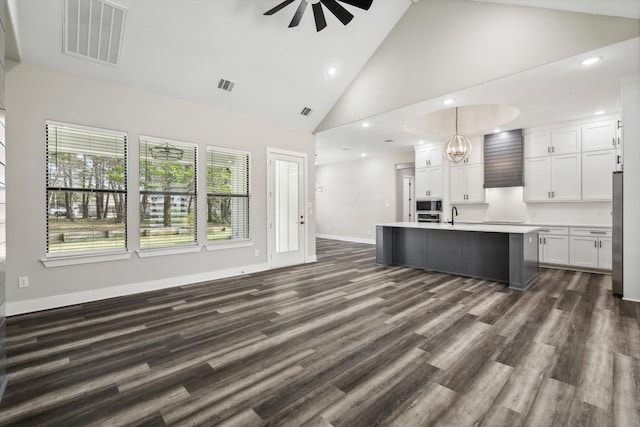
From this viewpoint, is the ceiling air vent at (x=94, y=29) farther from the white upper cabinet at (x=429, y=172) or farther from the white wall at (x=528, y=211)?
the white wall at (x=528, y=211)

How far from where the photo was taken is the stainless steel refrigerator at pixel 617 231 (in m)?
3.91

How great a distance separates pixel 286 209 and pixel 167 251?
242 centimetres

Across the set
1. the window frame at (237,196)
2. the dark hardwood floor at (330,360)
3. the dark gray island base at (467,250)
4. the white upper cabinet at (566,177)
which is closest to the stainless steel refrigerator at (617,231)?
the dark hardwood floor at (330,360)

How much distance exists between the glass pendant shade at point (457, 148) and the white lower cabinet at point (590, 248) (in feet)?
8.21

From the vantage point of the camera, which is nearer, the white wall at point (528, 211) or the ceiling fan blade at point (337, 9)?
the ceiling fan blade at point (337, 9)

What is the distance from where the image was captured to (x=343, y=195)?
1066cm

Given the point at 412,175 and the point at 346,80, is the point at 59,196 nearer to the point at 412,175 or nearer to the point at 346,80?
the point at 346,80

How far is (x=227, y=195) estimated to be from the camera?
17.1 feet

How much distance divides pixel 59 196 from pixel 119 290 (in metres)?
1.42

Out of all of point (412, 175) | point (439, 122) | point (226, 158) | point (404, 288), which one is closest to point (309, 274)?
point (404, 288)

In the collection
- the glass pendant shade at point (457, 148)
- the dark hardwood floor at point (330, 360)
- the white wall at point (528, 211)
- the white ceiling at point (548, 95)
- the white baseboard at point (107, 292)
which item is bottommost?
the dark hardwood floor at point (330, 360)

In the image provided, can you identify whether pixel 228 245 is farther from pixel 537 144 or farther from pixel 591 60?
pixel 537 144

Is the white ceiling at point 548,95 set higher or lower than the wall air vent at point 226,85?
lower

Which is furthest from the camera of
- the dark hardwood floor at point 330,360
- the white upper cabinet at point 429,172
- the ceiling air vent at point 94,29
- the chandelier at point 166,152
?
the white upper cabinet at point 429,172
